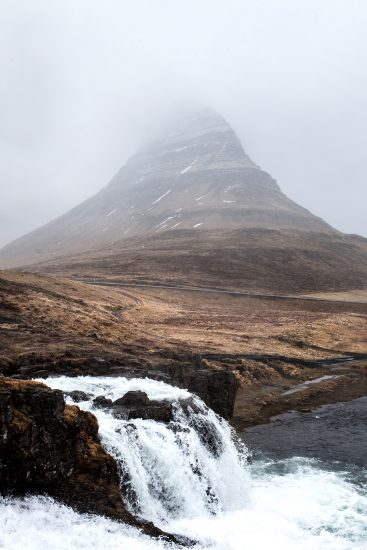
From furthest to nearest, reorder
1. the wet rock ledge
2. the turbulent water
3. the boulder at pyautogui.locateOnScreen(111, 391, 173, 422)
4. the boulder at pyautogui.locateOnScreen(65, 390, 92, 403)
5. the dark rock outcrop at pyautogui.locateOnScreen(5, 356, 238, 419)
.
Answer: the dark rock outcrop at pyautogui.locateOnScreen(5, 356, 238, 419) < the boulder at pyautogui.locateOnScreen(65, 390, 92, 403) < the boulder at pyautogui.locateOnScreen(111, 391, 173, 422) < the wet rock ledge < the turbulent water

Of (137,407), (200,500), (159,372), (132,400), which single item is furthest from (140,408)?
(159,372)

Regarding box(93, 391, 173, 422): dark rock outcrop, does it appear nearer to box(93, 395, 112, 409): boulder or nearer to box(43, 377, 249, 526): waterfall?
box(93, 395, 112, 409): boulder

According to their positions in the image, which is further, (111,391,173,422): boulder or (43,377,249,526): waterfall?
(111,391,173,422): boulder

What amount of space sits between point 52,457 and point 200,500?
22.5 feet

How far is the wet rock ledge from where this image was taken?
532 inches

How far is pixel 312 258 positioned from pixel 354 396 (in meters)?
125

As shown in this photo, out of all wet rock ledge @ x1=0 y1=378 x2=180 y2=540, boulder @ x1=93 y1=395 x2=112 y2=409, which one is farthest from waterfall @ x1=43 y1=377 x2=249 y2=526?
wet rock ledge @ x1=0 y1=378 x2=180 y2=540

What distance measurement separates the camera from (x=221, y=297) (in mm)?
102875

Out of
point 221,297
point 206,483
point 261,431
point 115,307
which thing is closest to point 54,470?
point 206,483

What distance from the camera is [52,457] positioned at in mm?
14148

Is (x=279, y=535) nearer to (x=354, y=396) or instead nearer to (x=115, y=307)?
(x=354, y=396)

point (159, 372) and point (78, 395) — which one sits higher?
point (78, 395)

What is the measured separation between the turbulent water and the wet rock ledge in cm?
54

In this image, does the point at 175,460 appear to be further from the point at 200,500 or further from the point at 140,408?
the point at 140,408
